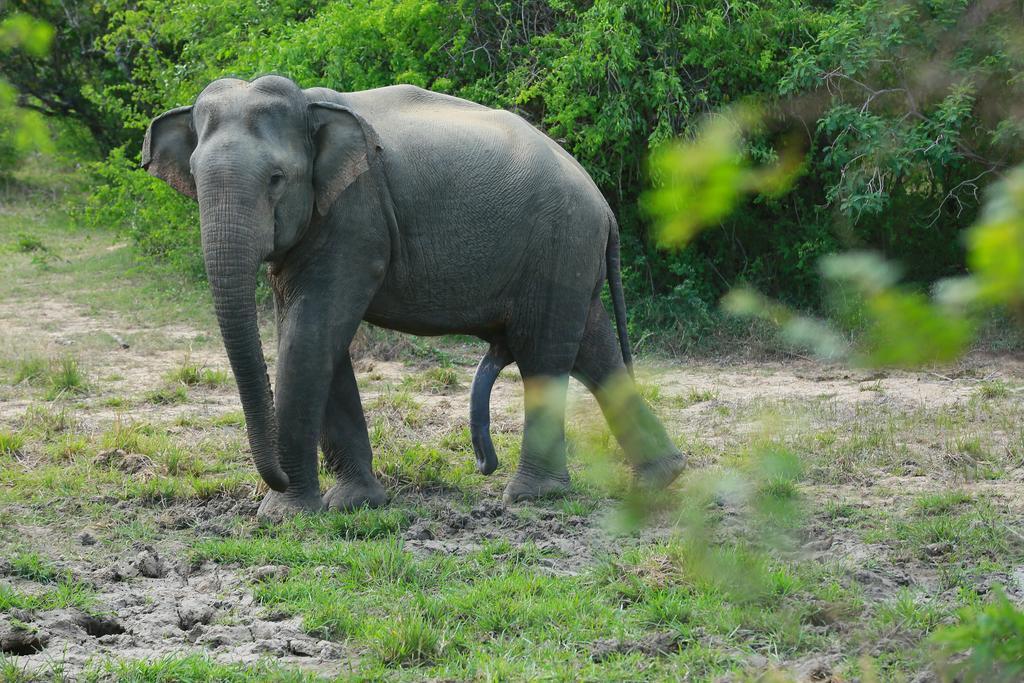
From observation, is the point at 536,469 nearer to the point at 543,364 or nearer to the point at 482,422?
the point at 482,422

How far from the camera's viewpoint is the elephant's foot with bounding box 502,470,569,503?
6562mm

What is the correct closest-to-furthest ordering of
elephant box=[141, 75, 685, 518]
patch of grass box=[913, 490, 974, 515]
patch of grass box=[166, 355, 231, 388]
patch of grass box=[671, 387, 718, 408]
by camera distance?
elephant box=[141, 75, 685, 518]
patch of grass box=[913, 490, 974, 515]
patch of grass box=[671, 387, 718, 408]
patch of grass box=[166, 355, 231, 388]

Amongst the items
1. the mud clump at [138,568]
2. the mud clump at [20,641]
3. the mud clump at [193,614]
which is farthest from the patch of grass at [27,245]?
the mud clump at [20,641]

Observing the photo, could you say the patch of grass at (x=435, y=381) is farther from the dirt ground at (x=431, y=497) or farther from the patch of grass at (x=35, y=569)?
the patch of grass at (x=35, y=569)

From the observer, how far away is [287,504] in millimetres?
6133

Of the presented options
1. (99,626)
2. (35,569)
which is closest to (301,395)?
(35,569)

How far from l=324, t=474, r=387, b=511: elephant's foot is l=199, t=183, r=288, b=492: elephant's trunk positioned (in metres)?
0.78

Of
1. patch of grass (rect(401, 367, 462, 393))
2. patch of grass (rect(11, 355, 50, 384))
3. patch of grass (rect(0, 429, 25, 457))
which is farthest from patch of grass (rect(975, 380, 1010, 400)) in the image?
patch of grass (rect(11, 355, 50, 384))

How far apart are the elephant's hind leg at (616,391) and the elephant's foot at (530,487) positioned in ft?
1.41

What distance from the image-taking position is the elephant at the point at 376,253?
566 centimetres

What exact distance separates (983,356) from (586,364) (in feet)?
17.0

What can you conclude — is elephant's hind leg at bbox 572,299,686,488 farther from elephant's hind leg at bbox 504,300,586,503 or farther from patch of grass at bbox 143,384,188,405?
patch of grass at bbox 143,384,188,405

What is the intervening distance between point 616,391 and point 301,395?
60.9 inches

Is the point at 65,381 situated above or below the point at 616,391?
below
